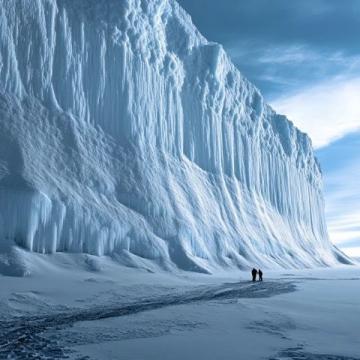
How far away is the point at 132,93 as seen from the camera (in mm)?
38219

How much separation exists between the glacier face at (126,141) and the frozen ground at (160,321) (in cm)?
577

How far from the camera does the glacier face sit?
28.1 m

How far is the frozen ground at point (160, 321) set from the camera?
372 inches

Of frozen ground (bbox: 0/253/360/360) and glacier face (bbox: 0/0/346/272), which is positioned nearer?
frozen ground (bbox: 0/253/360/360)

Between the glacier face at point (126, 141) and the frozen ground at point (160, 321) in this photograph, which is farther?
the glacier face at point (126, 141)

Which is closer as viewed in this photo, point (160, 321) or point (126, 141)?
point (160, 321)

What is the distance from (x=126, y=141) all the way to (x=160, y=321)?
81.8 feet

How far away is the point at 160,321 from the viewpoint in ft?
42.9

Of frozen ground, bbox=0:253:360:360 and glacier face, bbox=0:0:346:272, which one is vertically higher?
glacier face, bbox=0:0:346:272

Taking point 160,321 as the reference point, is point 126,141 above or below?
above

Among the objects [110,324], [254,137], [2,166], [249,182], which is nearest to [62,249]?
[2,166]

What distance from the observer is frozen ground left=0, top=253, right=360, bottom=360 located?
945 cm

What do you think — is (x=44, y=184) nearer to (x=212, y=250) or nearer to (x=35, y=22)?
(x=35, y=22)

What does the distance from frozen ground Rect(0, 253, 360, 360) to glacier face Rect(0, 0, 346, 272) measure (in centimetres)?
577
